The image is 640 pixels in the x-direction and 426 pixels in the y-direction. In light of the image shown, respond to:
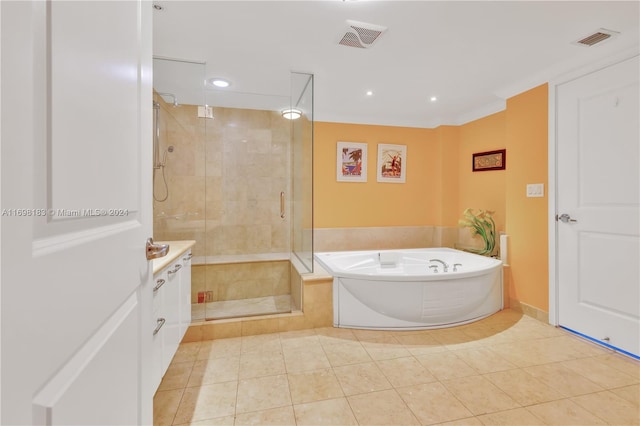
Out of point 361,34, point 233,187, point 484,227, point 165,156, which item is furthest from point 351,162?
point 165,156

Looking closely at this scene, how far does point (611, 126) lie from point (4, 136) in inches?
128

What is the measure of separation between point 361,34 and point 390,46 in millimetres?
314

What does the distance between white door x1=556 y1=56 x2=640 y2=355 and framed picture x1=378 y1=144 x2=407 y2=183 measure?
1787mm

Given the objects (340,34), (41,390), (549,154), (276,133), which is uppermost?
(340,34)

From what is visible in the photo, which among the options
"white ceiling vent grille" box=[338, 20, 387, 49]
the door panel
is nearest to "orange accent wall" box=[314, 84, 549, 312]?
"white ceiling vent grille" box=[338, 20, 387, 49]

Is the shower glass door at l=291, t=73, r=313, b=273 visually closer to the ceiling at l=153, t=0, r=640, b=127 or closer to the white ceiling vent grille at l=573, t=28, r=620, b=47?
the ceiling at l=153, t=0, r=640, b=127

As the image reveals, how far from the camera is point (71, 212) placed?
458 millimetres

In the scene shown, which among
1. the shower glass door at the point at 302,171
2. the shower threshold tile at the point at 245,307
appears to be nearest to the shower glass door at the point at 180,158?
the shower threshold tile at the point at 245,307

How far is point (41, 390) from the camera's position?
366mm

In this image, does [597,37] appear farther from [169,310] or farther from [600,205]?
[169,310]

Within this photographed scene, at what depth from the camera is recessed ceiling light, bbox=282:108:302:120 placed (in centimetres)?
322

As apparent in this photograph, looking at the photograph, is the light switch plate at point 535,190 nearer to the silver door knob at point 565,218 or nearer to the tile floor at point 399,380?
the silver door knob at point 565,218

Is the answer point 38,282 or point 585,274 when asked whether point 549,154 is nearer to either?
point 585,274

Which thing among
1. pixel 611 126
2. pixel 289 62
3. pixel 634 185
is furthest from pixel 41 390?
pixel 611 126
